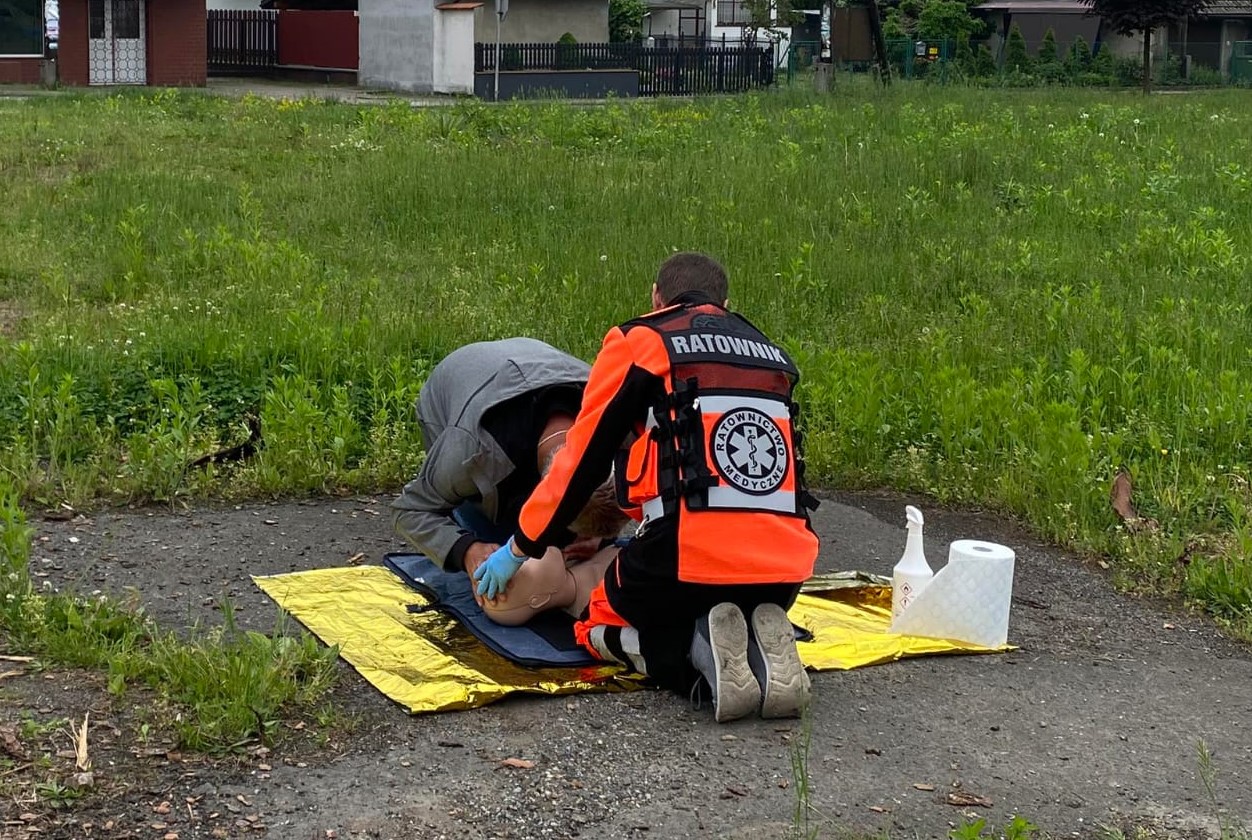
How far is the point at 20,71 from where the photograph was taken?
3328cm

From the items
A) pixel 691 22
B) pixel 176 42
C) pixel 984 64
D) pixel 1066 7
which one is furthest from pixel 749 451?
pixel 691 22

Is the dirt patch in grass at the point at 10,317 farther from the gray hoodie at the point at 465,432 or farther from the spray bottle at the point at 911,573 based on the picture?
the spray bottle at the point at 911,573

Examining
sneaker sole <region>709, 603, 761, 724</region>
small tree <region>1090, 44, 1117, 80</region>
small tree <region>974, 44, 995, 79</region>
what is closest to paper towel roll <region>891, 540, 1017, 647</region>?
sneaker sole <region>709, 603, 761, 724</region>

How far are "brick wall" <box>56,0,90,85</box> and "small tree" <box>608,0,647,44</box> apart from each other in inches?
876

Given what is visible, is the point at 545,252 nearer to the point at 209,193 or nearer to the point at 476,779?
the point at 209,193

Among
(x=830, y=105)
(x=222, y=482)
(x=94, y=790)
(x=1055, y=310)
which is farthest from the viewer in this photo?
(x=830, y=105)

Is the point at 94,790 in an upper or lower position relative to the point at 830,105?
lower

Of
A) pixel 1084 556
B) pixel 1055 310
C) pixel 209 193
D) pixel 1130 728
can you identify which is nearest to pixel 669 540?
pixel 1130 728

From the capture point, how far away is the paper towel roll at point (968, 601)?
5.20 meters

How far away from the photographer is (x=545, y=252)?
1167 cm

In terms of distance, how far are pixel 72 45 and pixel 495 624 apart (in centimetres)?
3194

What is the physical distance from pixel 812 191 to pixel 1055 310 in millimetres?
5011

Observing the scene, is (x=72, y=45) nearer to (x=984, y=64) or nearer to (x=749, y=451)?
(x=984, y=64)

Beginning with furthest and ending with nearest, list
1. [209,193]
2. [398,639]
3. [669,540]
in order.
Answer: [209,193] → [398,639] → [669,540]
